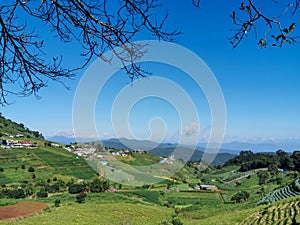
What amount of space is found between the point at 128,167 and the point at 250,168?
91.0 feet

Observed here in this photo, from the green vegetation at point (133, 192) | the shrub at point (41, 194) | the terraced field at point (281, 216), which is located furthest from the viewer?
the shrub at point (41, 194)

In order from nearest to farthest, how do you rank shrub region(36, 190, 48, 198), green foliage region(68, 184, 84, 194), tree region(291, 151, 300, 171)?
green foliage region(68, 184, 84, 194) → shrub region(36, 190, 48, 198) → tree region(291, 151, 300, 171)

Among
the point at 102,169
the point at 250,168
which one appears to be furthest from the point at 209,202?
the point at 250,168

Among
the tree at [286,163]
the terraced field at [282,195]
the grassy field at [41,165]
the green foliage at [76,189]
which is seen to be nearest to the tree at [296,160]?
the tree at [286,163]

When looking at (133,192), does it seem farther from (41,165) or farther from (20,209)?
(41,165)

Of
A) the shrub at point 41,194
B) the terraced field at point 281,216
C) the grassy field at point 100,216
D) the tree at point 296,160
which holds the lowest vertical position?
the shrub at point 41,194

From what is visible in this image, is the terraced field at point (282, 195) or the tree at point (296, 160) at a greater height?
the tree at point (296, 160)

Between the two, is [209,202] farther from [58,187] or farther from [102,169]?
[102,169]

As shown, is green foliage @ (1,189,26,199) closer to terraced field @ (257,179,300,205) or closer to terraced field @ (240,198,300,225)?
terraced field @ (257,179,300,205)

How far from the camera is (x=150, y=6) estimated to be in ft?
7.51

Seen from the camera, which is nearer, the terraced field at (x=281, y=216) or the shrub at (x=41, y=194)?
the terraced field at (x=281, y=216)

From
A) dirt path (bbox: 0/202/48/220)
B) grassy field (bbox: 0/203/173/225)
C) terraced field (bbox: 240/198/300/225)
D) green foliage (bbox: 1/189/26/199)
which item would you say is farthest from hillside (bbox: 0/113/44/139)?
terraced field (bbox: 240/198/300/225)

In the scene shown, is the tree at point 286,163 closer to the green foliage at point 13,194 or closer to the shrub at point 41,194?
the shrub at point 41,194

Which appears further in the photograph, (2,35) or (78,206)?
(78,206)
